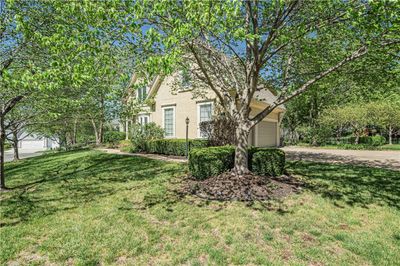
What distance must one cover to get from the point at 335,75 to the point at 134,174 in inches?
306

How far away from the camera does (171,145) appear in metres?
14.2

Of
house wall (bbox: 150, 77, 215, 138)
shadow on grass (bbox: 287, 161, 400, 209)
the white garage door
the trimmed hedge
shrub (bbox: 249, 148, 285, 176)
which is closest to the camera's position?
shadow on grass (bbox: 287, 161, 400, 209)

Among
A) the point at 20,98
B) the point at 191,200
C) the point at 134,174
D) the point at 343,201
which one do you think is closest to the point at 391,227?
the point at 343,201

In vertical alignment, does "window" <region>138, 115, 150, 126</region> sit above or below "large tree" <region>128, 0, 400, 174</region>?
below

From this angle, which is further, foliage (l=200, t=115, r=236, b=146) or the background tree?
the background tree

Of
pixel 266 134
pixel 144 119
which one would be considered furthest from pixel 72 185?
pixel 266 134

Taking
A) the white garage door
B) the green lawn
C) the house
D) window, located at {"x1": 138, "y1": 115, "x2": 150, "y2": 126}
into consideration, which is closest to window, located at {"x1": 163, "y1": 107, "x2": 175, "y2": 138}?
the house

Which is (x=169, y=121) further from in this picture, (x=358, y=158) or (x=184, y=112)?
(x=358, y=158)

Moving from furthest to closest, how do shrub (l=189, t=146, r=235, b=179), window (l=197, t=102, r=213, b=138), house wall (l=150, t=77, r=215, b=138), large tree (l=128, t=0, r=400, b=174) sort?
house wall (l=150, t=77, r=215, b=138) → window (l=197, t=102, r=213, b=138) → shrub (l=189, t=146, r=235, b=179) → large tree (l=128, t=0, r=400, b=174)

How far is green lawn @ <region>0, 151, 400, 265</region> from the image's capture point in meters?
3.60

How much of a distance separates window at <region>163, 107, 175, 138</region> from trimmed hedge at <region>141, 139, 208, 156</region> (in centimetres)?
254

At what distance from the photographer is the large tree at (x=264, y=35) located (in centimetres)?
418

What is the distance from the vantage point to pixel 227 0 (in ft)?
13.0

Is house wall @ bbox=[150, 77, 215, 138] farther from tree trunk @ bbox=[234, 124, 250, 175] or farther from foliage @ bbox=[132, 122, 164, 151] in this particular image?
tree trunk @ bbox=[234, 124, 250, 175]
